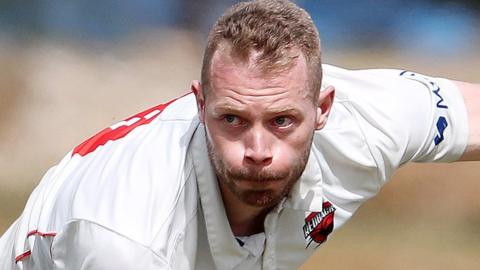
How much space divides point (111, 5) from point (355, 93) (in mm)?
1035

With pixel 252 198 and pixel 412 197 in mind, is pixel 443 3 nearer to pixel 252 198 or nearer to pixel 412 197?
pixel 412 197

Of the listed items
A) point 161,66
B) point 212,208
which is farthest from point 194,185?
point 161,66

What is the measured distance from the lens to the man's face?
84cm

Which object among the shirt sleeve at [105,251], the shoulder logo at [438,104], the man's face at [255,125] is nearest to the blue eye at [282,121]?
the man's face at [255,125]

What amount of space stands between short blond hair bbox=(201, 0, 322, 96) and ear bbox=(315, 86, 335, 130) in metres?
0.03

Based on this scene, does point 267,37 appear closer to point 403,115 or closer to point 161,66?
point 403,115

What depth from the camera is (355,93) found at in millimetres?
1041

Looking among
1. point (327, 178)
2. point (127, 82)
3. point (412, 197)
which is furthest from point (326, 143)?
point (127, 82)

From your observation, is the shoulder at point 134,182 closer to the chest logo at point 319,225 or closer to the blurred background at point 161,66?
the chest logo at point 319,225

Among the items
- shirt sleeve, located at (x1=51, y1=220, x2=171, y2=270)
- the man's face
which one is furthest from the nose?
shirt sleeve, located at (x1=51, y1=220, x2=171, y2=270)

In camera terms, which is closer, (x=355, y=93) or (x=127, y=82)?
(x=355, y=93)

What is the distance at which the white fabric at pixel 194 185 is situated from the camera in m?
0.85

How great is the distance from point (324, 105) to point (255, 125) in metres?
0.11

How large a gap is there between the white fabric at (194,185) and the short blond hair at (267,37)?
0.09 m
